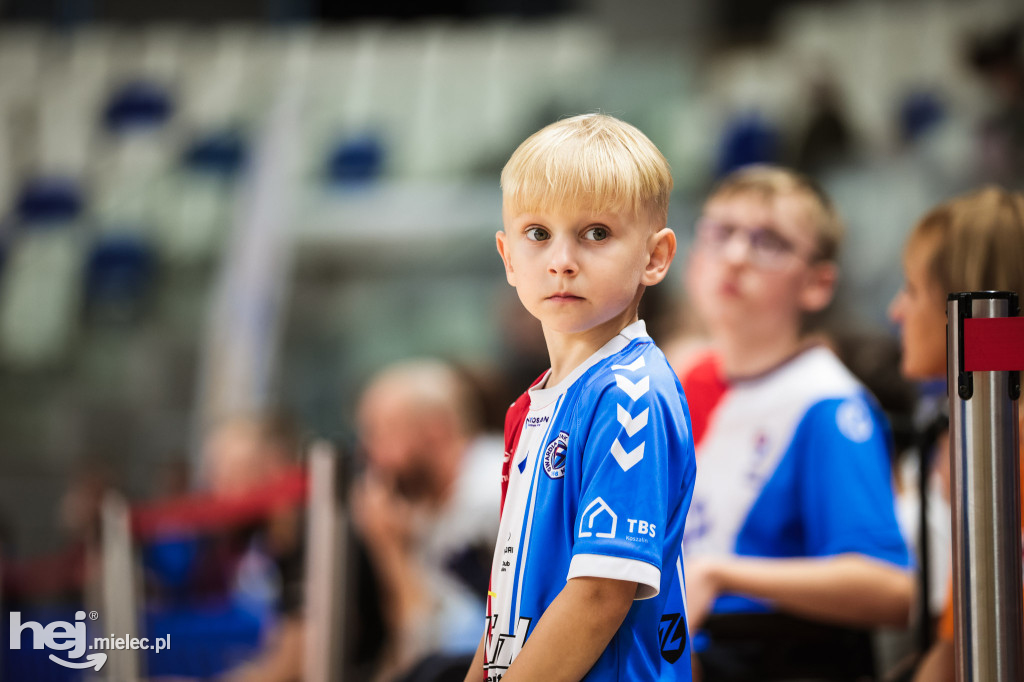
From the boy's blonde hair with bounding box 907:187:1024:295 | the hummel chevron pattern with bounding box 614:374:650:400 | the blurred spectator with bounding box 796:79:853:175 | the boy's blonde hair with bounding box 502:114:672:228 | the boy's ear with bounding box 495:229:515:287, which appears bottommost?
the hummel chevron pattern with bounding box 614:374:650:400

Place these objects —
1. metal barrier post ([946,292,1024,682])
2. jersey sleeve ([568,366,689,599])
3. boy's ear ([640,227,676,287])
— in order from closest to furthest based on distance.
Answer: jersey sleeve ([568,366,689,599]) < boy's ear ([640,227,676,287]) < metal barrier post ([946,292,1024,682])

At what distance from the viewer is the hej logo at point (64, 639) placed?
4.13 feet

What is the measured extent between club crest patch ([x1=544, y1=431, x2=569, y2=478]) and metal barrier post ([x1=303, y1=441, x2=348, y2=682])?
0.79m

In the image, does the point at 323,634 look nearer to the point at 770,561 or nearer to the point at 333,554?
the point at 333,554

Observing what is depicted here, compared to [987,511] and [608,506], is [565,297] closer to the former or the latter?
[608,506]

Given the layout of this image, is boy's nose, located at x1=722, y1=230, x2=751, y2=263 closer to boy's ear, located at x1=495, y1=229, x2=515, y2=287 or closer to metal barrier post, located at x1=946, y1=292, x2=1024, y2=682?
metal barrier post, located at x1=946, y1=292, x2=1024, y2=682

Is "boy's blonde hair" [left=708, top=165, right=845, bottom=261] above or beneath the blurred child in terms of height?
above

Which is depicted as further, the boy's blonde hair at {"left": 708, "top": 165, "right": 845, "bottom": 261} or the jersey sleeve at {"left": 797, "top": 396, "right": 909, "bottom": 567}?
the boy's blonde hair at {"left": 708, "top": 165, "right": 845, "bottom": 261}

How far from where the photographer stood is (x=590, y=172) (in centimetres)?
100

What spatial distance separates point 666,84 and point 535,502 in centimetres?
886

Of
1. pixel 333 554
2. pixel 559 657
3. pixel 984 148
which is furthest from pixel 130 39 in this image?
pixel 559 657

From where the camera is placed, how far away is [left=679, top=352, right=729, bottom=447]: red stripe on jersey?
180 centimetres

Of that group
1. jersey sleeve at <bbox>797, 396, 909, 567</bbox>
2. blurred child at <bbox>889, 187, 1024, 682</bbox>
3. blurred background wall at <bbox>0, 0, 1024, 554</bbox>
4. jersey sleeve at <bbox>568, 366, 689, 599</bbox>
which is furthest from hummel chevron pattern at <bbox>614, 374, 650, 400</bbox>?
blurred background wall at <bbox>0, 0, 1024, 554</bbox>

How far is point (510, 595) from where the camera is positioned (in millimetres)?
1024
